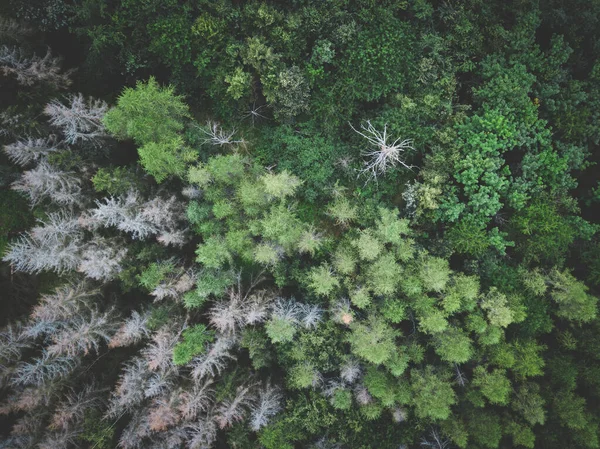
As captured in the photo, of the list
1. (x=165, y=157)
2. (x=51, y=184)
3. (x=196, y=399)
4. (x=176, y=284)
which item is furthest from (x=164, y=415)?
(x=165, y=157)

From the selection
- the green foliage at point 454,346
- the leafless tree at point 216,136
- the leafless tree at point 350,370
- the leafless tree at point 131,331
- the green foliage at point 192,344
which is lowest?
the leafless tree at point 131,331

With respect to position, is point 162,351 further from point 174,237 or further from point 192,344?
point 174,237

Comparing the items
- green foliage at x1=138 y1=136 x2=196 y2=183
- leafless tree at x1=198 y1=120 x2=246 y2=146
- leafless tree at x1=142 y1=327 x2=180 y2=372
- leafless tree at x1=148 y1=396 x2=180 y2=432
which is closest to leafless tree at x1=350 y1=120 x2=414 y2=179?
leafless tree at x1=198 y1=120 x2=246 y2=146

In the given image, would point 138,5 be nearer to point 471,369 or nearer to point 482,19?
point 482,19

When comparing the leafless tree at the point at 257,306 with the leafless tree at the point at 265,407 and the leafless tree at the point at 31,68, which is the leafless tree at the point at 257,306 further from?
the leafless tree at the point at 31,68

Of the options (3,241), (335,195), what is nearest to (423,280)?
(335,195)

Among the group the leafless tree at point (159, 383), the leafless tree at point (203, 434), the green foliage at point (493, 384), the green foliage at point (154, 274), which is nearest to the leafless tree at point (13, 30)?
the green foliage at point (154, 274)

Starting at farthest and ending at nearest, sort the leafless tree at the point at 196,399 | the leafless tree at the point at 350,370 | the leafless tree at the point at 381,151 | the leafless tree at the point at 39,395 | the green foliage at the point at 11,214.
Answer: the green foliage at the point at 11,214 → the leafless tree at the point at 381,151 → the leafless tree at the point at 350,370 → the leafless tree at the point at 196,399 → the leafless tree at the point at 39,395
